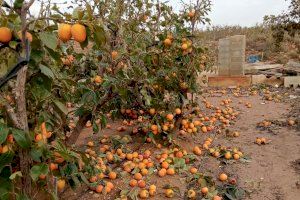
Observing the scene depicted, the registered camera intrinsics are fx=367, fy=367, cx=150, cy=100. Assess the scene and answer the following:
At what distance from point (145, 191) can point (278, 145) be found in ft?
8.34

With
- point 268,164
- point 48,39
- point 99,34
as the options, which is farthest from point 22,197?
point 268,164

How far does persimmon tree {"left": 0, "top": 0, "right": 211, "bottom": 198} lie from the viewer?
1909 millimetres

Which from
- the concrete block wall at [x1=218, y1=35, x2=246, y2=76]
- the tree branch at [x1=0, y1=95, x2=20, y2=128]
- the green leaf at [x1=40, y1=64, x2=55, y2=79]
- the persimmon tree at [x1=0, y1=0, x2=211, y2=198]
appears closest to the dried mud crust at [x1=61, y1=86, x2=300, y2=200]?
the persimmon tree at [x1=0, y1=0, x2=211, y2=198]

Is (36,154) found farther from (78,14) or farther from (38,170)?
(78,14)

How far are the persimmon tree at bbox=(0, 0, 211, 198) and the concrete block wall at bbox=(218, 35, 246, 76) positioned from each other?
21.9 ft

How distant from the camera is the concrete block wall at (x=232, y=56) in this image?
11.3 m

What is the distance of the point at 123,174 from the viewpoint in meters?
3.94

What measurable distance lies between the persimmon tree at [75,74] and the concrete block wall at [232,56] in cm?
668

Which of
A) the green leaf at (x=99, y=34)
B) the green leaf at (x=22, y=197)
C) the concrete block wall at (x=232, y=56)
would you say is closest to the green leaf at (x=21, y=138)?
the green leaf at (x=22, y=197)

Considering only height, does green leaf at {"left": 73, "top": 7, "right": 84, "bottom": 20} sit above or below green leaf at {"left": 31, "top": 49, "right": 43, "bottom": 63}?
above

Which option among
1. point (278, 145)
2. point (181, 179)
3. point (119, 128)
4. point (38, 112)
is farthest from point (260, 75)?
point (38, 112)

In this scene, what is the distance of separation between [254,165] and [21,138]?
3.33m

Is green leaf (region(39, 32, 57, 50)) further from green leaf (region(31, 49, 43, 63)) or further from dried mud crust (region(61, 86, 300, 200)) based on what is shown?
dried mud crust (region(61, 86, 300, 200))

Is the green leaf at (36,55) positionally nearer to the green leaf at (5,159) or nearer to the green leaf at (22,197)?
the green leaf at (5,159)
